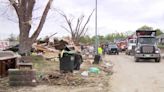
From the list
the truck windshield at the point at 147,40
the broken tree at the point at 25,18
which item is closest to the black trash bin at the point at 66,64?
the broken tree at the point at 25,18

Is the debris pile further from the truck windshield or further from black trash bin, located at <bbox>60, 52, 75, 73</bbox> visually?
the truck windshield

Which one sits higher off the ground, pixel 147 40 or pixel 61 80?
pixel 147 40

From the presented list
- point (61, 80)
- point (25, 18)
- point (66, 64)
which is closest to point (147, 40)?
point (25, 18)

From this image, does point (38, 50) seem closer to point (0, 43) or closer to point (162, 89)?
point (0, 43)

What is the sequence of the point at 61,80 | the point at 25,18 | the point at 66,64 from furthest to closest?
the point at 25,18
the point at 66,64
the point at 61,80

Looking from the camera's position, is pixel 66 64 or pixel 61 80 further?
pixel 66 64

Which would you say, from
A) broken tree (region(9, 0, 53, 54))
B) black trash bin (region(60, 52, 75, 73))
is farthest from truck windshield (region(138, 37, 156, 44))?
black trash bin (region(60, 52, 75, 73))

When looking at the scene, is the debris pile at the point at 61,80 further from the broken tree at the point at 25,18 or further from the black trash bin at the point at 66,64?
the broken tree at the point at 25,18

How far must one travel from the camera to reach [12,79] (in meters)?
16.4

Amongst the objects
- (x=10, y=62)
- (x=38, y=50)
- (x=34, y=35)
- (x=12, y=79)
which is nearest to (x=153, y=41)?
(x=38, y=50)

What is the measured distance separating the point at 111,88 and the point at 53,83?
241 centimetres

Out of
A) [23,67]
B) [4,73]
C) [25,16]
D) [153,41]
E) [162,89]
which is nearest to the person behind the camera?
[162,89]

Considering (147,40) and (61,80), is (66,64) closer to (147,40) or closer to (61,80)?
(61,80)

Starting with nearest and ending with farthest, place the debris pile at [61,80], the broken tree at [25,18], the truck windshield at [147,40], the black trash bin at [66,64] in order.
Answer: the debris pile at [61,80], the black trash bin at [66,64], the broken tree at [25,18], the truck windshield at [147,40]
